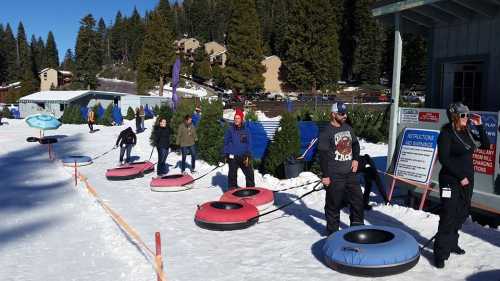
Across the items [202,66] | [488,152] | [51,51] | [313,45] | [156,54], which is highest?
[51,51]

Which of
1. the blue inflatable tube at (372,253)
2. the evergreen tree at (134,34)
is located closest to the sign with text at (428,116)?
the blue inflatable tube at (372,253)

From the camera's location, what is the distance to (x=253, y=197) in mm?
8234

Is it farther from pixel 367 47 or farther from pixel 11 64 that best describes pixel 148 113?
pixel 11 64

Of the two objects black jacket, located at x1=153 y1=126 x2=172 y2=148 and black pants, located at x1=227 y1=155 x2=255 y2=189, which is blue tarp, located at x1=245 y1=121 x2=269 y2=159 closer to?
black jacket, located at x1=153 y1=126 x2=172 y2=148

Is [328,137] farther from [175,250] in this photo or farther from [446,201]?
[175,250]

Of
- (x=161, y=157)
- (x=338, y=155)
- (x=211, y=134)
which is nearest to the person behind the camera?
(x=338, y=155)

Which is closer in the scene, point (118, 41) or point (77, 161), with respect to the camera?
point (77, 161)

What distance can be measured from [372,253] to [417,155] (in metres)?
3.30

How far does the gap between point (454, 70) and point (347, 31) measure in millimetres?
62639

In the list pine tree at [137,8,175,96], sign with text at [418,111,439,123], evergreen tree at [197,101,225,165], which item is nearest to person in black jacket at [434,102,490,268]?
sign with text at [418,111,439,123]

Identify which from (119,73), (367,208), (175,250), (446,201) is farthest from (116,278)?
(119,73)

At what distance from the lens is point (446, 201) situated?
194 inches

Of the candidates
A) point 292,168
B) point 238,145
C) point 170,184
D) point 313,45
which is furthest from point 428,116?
point 313,45

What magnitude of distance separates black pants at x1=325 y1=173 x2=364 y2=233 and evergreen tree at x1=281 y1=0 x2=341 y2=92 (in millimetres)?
49530
